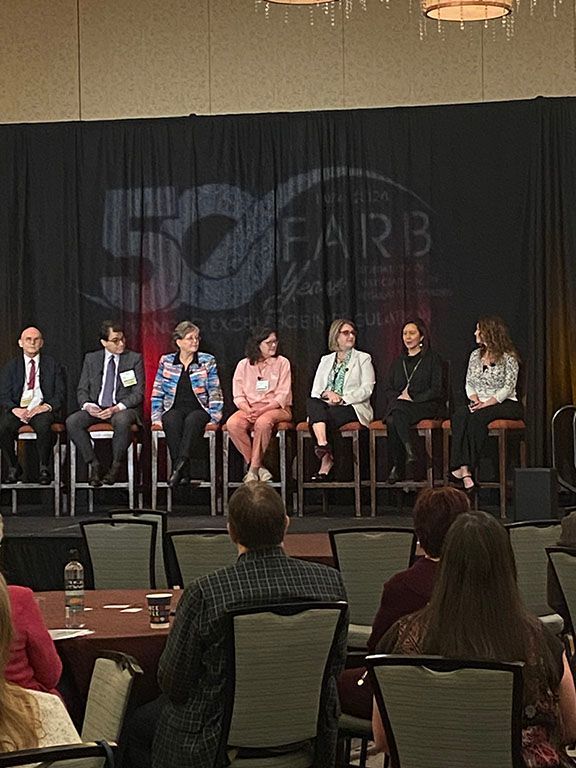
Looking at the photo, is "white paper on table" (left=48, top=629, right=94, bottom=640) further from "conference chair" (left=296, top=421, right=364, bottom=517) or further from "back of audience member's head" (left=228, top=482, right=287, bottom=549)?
"conference chair" (left=296, top=421, right=364, bottom=517)

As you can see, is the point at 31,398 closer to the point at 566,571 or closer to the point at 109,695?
the point at 566,571

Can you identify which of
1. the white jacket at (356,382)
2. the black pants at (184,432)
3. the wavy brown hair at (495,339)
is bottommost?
the black pants at (184,432)

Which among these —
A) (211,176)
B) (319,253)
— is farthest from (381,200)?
(211,176)

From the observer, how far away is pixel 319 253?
10.5 m

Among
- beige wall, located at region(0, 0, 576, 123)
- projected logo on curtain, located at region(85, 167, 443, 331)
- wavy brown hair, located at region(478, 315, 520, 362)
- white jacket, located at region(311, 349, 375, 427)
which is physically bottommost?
white jacket, located at region(311, 349, 375, 427)

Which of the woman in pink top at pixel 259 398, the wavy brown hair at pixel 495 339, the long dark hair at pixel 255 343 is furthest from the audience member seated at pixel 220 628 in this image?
the long dark hair at pixel 255 343

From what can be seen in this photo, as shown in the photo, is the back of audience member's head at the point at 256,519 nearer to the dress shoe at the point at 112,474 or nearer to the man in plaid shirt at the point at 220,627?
the man in plaid shirt at the point at 220,627

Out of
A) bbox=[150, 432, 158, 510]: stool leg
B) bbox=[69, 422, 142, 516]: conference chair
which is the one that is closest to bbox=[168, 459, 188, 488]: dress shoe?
bbox=[150, 432, 158, 510]: stool leg

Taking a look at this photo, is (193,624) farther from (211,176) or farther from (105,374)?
(211,176)

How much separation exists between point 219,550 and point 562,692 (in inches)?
96.0

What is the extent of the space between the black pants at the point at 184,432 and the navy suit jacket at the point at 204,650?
244 inches

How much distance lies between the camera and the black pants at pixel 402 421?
9.57 meters

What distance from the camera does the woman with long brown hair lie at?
942 cm

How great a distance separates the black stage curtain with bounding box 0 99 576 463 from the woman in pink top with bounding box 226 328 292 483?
50 centimetres
